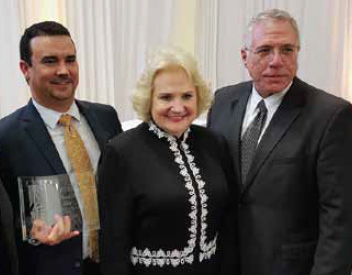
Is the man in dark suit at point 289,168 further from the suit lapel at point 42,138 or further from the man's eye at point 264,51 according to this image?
the suit lapel at point 42,138

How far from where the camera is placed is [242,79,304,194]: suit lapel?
1.63m

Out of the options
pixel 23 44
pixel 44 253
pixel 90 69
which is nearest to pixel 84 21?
pixel 90 69

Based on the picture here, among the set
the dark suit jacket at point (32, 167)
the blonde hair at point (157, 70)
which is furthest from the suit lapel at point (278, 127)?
the dark suit jacket at point (32, 167)

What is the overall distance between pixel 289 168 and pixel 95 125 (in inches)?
30.2

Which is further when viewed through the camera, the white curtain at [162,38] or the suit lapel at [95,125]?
the white curtain at [162,38]

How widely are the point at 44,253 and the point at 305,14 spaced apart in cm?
267

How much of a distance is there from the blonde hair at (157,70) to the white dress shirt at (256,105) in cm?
27

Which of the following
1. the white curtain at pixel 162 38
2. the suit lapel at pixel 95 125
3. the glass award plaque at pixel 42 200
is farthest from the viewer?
the white curtain at pixel 162 38

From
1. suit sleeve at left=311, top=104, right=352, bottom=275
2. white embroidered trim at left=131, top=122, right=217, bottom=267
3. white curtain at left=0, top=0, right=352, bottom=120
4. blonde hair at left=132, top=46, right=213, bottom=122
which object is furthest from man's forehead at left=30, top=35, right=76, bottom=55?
white curtain at left=0, top=0, right=352, bottom=120

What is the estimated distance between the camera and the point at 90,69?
334 centimetres

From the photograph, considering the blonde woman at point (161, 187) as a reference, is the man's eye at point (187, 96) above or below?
above

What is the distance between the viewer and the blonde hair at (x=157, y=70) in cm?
156

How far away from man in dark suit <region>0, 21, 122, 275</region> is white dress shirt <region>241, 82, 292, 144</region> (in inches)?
24.6

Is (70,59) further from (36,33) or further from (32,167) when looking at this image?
(32,167)
